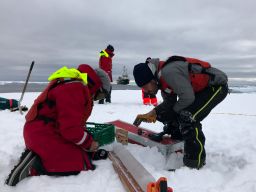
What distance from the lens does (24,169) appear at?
9.61 ft

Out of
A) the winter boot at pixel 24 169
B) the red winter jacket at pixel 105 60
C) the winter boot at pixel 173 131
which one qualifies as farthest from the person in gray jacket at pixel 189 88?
the red winter jacket at pixel 105 60

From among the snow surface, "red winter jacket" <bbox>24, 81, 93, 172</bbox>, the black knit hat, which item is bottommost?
the snow surface

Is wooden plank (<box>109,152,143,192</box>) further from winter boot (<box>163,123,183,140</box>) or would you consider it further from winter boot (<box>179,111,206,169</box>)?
winter boot (<box>163,123,183,140</box>)

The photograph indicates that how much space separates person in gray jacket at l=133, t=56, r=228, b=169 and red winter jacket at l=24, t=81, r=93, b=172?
36.1 inches

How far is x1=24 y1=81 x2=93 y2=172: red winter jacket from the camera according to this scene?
296cm

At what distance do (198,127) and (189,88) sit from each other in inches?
19.6

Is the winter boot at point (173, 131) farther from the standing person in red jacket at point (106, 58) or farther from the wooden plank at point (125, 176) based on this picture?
the standing person in red jacket at point (106, 58)

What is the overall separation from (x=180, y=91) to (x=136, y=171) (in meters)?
1.03

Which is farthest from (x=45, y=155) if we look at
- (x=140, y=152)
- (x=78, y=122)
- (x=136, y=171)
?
(x=140, y=152)

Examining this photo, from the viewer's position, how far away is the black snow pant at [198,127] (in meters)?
3.48

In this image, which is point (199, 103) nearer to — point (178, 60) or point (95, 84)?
point (178, 60)

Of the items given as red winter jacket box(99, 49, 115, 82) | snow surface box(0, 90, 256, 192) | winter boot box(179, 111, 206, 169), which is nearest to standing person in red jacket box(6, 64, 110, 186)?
snow surface box(0, 90, 256, 192)

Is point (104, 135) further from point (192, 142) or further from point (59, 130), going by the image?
Result: point (192, 142)

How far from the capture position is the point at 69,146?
3176 millimetres
